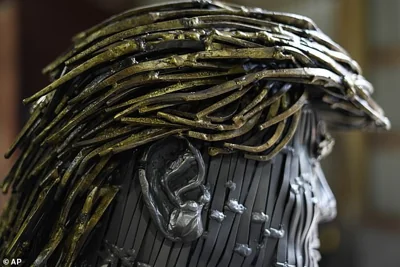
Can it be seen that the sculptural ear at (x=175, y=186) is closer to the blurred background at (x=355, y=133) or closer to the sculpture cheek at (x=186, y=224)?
the sculpture cheek at (x=186, y=224)

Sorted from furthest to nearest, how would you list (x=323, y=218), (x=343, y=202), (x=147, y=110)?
1. (x=343, y=202)
2. (x=323, y=218)
3. (x=147, y=110)

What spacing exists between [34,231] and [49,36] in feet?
4.07

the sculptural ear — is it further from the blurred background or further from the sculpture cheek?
the blurred background

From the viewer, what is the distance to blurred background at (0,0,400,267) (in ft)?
5.07

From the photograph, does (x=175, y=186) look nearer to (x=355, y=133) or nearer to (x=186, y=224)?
(x=186, y=224)

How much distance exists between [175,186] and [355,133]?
46.5 inches

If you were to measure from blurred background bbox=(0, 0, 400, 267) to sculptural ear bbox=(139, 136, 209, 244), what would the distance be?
3.57ft

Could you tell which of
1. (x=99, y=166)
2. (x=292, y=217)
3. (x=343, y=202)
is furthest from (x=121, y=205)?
(x=343, y=202)

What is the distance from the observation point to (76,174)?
0.52m

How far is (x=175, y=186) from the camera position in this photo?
522 millimetres

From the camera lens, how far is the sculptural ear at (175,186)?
506 mm

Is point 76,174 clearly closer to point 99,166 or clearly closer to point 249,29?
point 99,166

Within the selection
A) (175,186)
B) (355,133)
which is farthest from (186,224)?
(355,133)

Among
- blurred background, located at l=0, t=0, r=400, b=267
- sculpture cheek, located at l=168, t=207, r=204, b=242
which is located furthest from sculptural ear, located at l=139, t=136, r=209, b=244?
blurred background, located at l=0, t=0, r=400, b=267
